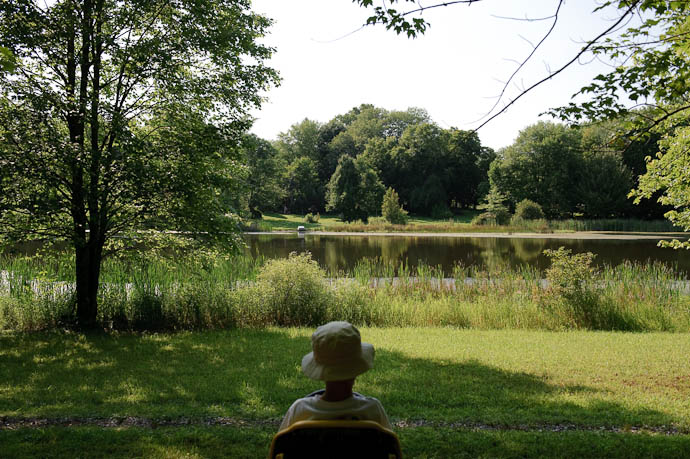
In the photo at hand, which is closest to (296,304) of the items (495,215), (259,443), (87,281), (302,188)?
(87,281)

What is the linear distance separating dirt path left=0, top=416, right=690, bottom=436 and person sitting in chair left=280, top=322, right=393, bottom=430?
2.52 meters

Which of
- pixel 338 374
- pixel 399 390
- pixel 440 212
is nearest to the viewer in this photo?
pixel 338 374

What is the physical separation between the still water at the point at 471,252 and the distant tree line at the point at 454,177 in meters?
15.5

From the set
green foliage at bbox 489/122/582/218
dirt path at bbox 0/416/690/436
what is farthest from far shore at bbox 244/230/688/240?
dirt path at bbox 0/416/690/436

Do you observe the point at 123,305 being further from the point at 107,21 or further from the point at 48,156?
the point at 107,21

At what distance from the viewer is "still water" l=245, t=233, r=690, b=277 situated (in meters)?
20.9

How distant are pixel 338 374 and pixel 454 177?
66759 millimetres

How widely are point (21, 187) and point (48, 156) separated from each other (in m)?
0.73

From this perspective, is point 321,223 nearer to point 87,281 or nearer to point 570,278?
point 570,278

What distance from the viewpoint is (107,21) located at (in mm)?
9219

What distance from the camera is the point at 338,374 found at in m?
2.24

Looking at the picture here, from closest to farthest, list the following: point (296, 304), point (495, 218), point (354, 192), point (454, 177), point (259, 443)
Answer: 1. point (259, 443)
2. point (296, 304)
3. point (495, 218)
4. point (354, 192)
5. point (454, 177)

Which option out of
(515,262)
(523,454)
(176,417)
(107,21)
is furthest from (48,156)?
(515,262)

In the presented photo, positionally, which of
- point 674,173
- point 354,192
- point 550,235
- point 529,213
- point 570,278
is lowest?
point 550,235
